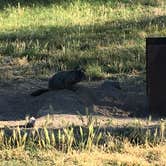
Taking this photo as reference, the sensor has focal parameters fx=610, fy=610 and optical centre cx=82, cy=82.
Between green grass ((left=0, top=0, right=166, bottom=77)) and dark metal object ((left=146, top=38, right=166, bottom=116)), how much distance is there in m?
2.10

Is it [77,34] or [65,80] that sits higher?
[77,34]

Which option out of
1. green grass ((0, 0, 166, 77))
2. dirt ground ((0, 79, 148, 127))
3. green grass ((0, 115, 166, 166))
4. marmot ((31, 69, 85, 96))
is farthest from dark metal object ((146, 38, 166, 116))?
green grass ((0, 0, 166, 77))

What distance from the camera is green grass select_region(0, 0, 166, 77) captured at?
A: 1127 cm

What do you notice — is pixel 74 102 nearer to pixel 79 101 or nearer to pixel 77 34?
pixel 79 101

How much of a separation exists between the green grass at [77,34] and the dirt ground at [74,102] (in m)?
0.99

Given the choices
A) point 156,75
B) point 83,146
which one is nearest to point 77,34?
point 156,75

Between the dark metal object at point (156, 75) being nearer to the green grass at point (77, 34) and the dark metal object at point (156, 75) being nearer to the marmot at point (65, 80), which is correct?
the marmot at point (65, 80)

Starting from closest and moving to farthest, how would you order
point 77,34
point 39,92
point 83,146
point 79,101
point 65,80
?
point 83,146, point 79,101, point 65,80, point 39,92, point 77,34

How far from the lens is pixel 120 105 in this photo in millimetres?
8711

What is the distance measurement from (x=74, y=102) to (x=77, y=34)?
207 inches

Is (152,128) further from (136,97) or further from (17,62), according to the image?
(17,62)

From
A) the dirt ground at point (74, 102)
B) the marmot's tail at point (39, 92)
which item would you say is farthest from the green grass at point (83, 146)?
the marmot's tail at point (39, 92)

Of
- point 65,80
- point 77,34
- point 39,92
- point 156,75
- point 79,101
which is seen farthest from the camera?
point 77,34

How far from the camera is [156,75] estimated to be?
838 cm
